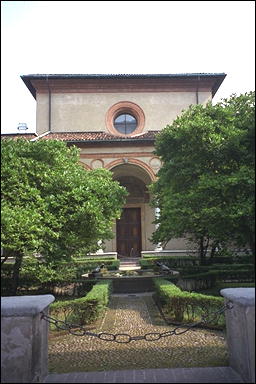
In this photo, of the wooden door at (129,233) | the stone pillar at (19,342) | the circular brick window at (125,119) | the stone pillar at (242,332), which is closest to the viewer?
the stone pillar at (242,332)

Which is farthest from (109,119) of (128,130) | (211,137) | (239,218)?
(239,218)

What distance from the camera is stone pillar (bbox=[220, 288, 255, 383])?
10.5 feet

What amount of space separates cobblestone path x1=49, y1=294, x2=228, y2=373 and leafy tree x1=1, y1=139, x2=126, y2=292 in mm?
2041

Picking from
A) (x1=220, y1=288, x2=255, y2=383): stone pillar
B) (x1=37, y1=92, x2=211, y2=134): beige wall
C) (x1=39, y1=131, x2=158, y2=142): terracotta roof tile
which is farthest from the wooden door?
(x1=220, y1=288, x2=255, y2=383): stone pillar

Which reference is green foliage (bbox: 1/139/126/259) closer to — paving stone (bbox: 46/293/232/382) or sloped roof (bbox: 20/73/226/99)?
paving stone (bbox: 46/293/232/382)

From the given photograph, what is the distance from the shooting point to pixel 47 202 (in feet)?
22.3

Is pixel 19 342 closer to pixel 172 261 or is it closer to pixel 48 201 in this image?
pixel 48 201

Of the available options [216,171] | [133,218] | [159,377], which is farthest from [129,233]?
[159,377]

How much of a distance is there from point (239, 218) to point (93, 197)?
4342 mm

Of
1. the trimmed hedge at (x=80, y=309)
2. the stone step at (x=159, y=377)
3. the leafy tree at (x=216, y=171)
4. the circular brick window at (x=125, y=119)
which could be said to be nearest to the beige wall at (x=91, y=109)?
the circular brick window at (x=125, y=119)

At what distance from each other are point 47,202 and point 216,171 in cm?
362

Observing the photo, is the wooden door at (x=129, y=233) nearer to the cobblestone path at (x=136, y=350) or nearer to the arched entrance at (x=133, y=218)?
the arched entrance at (x=133, y=218)

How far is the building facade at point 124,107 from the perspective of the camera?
2041 centimetres

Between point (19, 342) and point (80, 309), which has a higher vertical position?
point (19, 342)
